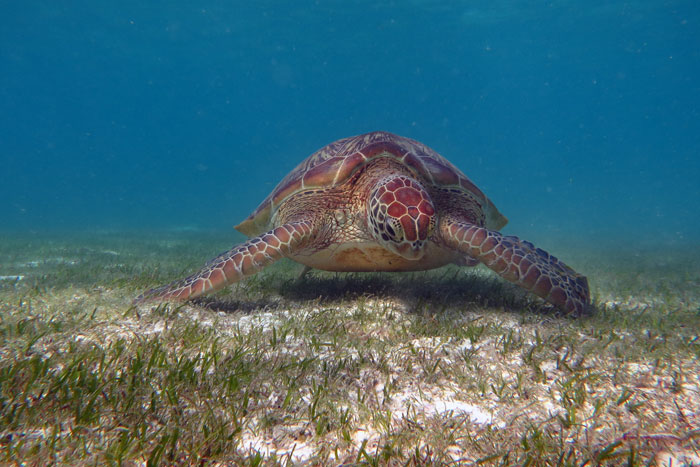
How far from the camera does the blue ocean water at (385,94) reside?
40000mm

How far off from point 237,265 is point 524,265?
9.25 feet

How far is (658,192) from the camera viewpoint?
246 ft

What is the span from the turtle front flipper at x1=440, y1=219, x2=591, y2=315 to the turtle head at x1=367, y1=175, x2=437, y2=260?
582 mm

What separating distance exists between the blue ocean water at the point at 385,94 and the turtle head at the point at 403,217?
63.9 ft

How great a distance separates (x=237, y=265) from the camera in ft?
10.5

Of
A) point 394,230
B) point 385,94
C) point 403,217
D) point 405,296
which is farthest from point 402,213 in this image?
point 385,94

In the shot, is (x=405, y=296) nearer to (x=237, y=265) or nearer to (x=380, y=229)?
(x=380, y=229)

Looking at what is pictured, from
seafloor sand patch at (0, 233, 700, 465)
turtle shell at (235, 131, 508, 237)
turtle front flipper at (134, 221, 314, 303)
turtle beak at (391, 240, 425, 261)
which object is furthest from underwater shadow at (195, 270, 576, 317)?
turtle shell at (235, 131, 508, 237)

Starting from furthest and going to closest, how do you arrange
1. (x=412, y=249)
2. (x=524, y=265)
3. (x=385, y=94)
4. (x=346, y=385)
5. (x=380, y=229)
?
(x=385, y=94) → (x=380, y=229) → (x=524, y=265) → (x=412, y=249) → (x=346, y=385)

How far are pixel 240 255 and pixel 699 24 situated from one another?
193 ft

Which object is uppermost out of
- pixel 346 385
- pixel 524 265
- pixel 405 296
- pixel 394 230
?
pixel 394 230

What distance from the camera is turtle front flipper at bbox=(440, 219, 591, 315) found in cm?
308

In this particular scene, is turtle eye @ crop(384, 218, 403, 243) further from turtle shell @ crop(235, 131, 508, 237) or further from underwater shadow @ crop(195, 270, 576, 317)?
turtle shell @ crop(235, 131, 508, 237)

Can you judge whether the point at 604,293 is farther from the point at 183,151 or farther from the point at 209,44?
the point at 183,151
